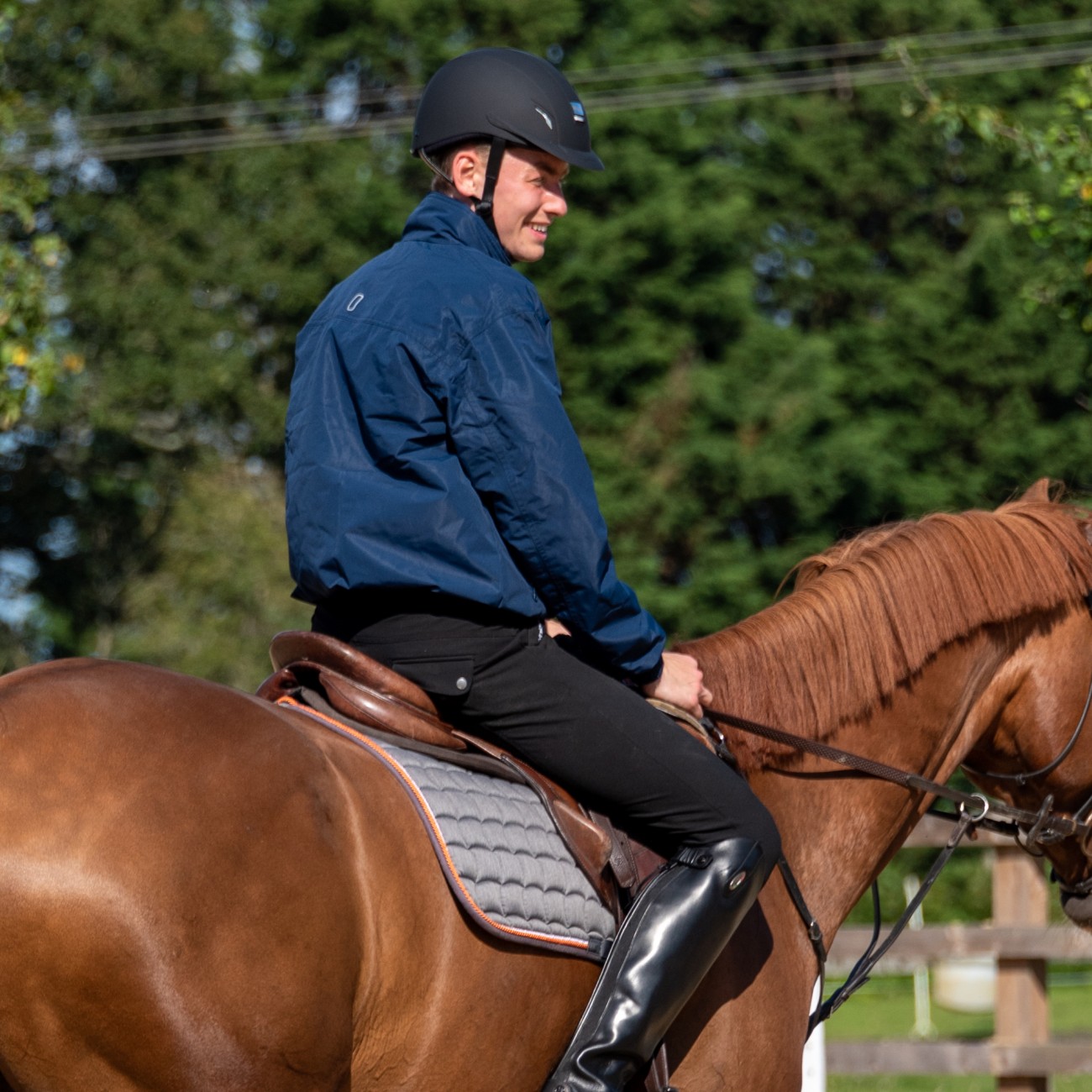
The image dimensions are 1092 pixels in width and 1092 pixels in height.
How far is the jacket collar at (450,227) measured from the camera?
319 centimetres

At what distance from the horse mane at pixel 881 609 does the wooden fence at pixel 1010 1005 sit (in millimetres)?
3850

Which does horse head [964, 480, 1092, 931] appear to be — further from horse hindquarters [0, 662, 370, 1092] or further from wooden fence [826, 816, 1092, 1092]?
wooden fence [826, 816, 1092, 1092]

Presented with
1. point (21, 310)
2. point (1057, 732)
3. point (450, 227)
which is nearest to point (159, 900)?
point (450, 227)

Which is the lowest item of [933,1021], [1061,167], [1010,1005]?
[933,1021]

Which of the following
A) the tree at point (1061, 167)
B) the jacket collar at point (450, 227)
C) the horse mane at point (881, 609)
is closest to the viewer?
the jacket collar at point (450, 227)

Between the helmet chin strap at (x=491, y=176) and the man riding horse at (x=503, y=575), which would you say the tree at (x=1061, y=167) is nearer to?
the helmet chin strap at (x=491, y=176)

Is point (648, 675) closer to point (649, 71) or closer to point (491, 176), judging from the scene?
point (491, 176)

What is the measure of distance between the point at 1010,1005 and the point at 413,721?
19.1 feet

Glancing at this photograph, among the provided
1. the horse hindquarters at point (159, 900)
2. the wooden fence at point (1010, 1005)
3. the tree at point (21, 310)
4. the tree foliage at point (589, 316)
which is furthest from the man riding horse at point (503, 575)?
the tree foliage at point (589, 316)

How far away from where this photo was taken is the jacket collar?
126 inches

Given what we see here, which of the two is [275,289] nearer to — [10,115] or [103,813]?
[10,115]

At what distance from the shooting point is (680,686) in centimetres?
332

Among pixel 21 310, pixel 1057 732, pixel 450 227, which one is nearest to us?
pixel 450 227

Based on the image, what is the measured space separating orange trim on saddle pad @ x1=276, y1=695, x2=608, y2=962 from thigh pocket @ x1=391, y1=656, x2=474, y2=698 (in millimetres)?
170
